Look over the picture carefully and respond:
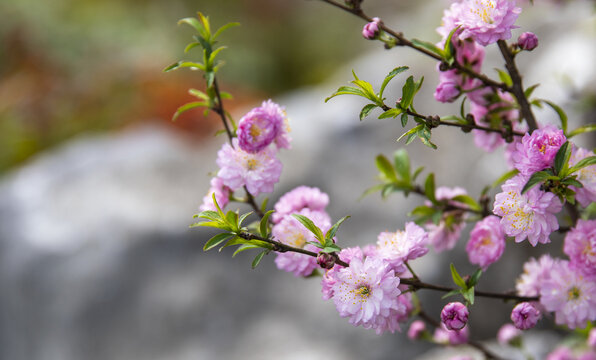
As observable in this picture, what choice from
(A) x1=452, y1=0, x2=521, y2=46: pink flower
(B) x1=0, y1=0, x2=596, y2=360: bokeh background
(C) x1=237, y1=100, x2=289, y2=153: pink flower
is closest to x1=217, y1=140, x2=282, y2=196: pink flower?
(C) x1=237, y1=100, x2=289, y2=153: pink flower

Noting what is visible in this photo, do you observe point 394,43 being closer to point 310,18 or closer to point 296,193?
point 296,193

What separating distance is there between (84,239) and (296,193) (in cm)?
134

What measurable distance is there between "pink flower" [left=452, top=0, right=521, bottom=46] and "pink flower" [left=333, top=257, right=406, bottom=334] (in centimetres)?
25

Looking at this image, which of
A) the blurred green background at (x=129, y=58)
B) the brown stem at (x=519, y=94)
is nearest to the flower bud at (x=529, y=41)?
the brown stem at (x=519, y=94)

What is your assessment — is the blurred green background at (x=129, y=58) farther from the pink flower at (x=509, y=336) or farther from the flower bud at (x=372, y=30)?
the flower bud at (x=372, y=30)

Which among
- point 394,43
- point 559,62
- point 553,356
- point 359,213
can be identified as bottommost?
point 553,356

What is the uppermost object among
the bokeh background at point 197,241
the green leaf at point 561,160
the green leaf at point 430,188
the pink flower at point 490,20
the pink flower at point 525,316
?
the bokeh background at point 197,241

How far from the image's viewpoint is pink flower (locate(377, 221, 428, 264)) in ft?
1.91

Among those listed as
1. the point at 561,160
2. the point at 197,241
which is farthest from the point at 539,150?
the point at 197,241

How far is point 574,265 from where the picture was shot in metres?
0.63

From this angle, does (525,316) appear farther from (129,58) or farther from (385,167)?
(129,58)

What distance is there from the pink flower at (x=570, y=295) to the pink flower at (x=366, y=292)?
0.20 metres

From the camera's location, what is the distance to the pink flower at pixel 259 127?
1.98 ft

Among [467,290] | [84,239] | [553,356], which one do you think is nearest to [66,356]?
[84,239]
